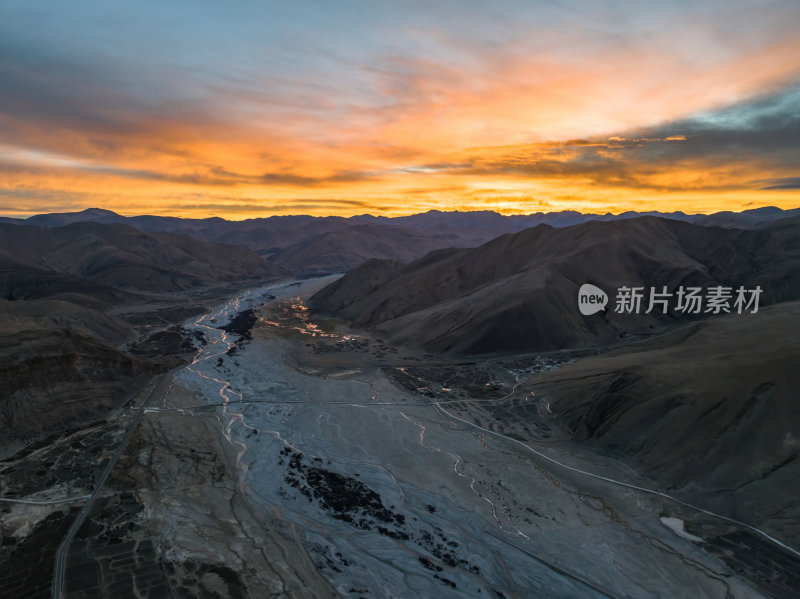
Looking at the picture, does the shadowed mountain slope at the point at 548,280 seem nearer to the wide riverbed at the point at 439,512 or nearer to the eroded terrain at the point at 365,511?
the eroded terrain at the point at 365,511

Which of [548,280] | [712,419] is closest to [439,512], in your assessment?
[712,419]

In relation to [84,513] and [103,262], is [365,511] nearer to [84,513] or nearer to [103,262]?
[84,513]

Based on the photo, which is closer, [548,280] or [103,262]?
[548,280]

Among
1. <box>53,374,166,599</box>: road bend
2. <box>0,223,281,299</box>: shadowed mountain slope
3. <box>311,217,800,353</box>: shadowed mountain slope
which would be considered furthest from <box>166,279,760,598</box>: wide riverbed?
<box>0,223,281,299</box>: shadowed mountain slope

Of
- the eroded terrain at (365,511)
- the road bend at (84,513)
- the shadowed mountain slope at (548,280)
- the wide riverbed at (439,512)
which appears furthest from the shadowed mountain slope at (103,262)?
the wide riverbed at (439,512)

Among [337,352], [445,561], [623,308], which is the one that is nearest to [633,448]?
[445,561]

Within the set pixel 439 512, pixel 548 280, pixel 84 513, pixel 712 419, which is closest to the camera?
pixel 84 513

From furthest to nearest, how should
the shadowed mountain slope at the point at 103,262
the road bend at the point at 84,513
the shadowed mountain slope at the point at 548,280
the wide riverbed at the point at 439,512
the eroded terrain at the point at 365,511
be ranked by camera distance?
the shadowed mountain slope at the point at 103,262 → the shadowed mountain slope at the point at 548,280 → the wide riverbed at the point at 439,512 → the eroded terrain at the point at 365,511 → the road bend at the point at 84,513

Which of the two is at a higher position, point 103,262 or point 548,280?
point 548,280

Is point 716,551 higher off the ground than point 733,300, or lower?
lower

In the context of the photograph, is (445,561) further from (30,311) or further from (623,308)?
(30,311)

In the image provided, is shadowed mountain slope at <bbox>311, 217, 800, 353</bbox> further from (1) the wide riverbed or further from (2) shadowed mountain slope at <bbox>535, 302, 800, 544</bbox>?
(1) the wide riverbed
